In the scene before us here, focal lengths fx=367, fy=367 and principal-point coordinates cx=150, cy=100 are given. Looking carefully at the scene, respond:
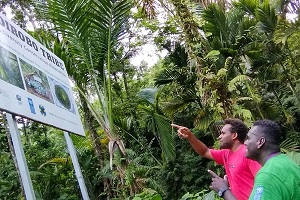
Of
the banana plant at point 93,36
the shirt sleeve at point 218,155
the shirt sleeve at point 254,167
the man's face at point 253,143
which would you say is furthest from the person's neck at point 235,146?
the banana plant at point 93,36

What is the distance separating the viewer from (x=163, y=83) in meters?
7.78

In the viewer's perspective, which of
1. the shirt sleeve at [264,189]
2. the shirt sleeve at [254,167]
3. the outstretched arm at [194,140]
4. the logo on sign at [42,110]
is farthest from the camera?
the outstretched arm at [194,140]

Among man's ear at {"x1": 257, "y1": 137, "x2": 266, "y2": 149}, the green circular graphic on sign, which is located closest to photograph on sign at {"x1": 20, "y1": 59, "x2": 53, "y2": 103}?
the green circular graphic on sign

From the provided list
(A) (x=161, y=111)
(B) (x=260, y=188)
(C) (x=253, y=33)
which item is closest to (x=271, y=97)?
(C) (x=253, y=33)

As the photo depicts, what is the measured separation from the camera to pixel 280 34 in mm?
6176

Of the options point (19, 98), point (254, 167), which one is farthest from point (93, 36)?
point (254, 167)

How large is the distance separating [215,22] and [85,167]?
4857 millimetres

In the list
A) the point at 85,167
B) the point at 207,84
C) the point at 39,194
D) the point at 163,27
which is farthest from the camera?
the point at 163,27

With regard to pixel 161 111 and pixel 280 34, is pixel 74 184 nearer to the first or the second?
pixel 161 111

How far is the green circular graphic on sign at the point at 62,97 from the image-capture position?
3.90 meters

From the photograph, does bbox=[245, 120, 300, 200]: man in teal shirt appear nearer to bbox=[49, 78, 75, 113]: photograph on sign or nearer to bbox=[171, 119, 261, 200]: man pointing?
bbox=[171, 119, 261, 200]: man pointing

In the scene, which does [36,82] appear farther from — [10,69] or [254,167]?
[254,167]

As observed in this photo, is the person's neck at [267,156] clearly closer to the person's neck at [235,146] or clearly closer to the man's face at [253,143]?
the man's face at [253,143]

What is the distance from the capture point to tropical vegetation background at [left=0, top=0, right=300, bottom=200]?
17.1 feet
